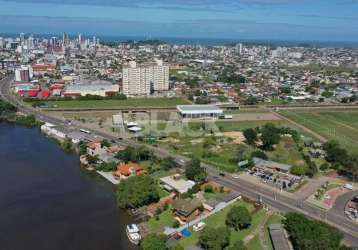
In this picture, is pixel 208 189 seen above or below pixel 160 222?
above

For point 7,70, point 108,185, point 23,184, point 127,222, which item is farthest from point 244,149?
point 7,70

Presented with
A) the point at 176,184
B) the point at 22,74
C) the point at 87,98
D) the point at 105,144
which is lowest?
the point at 176,184

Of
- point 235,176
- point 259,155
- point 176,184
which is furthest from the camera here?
point 259,155

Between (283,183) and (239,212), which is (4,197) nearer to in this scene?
(239,212)

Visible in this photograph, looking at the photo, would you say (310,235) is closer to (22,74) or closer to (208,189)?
(208,189)

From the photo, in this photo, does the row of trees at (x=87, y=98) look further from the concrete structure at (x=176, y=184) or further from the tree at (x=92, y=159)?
the concrete structure at (x=176, y=184)

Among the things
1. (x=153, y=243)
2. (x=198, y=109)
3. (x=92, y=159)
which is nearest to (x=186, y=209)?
(x=153, y=243)

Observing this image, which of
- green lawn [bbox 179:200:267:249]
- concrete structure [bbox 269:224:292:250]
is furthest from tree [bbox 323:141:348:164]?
concrete structure [bbox 269:224:292:250]

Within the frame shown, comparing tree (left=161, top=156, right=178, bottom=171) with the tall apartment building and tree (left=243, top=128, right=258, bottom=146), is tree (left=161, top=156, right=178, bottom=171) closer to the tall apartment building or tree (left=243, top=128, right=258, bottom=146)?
tree (left=243, top=128, right=258, bottom=146)
